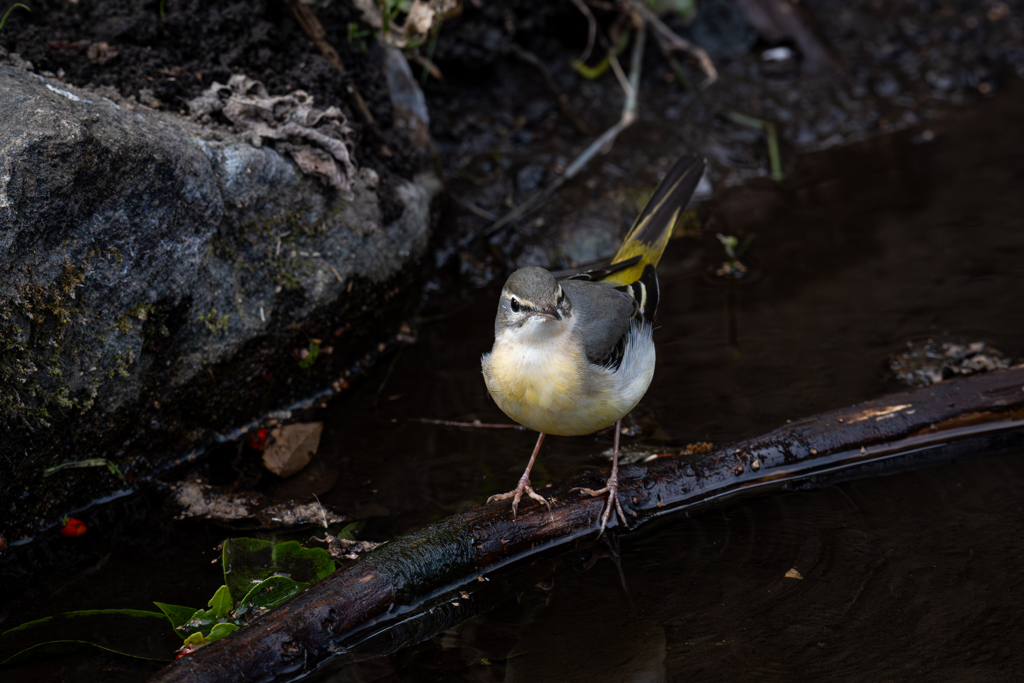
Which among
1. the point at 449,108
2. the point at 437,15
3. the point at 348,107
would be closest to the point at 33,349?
the point at 348,107

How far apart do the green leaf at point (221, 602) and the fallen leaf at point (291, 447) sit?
41.4 inches

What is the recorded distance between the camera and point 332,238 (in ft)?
17.0

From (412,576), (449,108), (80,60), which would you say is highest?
(80,60)

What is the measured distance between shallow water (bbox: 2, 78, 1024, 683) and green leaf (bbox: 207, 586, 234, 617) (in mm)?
316

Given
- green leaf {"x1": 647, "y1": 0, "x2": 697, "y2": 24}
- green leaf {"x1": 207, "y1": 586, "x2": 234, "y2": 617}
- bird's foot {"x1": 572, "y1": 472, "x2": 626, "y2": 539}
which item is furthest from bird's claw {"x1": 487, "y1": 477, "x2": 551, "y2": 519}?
green leaf {"x1": 647, "y1": 0, "x2": 697, "y2": 24}

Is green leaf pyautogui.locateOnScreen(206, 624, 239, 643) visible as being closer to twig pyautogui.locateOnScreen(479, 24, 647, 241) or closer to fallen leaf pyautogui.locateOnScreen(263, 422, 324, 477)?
fallen leaf pyautogui.locateOnScreen(263, 422, 324, 477)

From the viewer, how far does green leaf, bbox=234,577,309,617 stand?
12.2ft

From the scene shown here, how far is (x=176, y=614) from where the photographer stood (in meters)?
3.64

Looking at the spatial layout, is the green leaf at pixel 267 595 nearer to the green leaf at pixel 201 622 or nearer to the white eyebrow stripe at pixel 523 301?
the green leaf at pixel 201 622

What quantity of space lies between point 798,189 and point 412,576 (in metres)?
5.07

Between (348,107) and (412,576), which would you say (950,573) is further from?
(348,107)

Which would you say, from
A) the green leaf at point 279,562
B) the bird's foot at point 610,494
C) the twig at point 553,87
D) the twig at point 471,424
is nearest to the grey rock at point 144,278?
the twig at point 471,424

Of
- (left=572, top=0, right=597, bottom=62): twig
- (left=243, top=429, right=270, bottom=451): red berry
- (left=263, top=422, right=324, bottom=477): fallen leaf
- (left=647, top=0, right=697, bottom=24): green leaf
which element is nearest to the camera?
(left=263, top=422, right=324, bottom=477): fallen leaf

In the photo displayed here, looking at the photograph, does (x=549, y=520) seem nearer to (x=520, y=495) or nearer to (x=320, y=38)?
(x=520, y=495)
